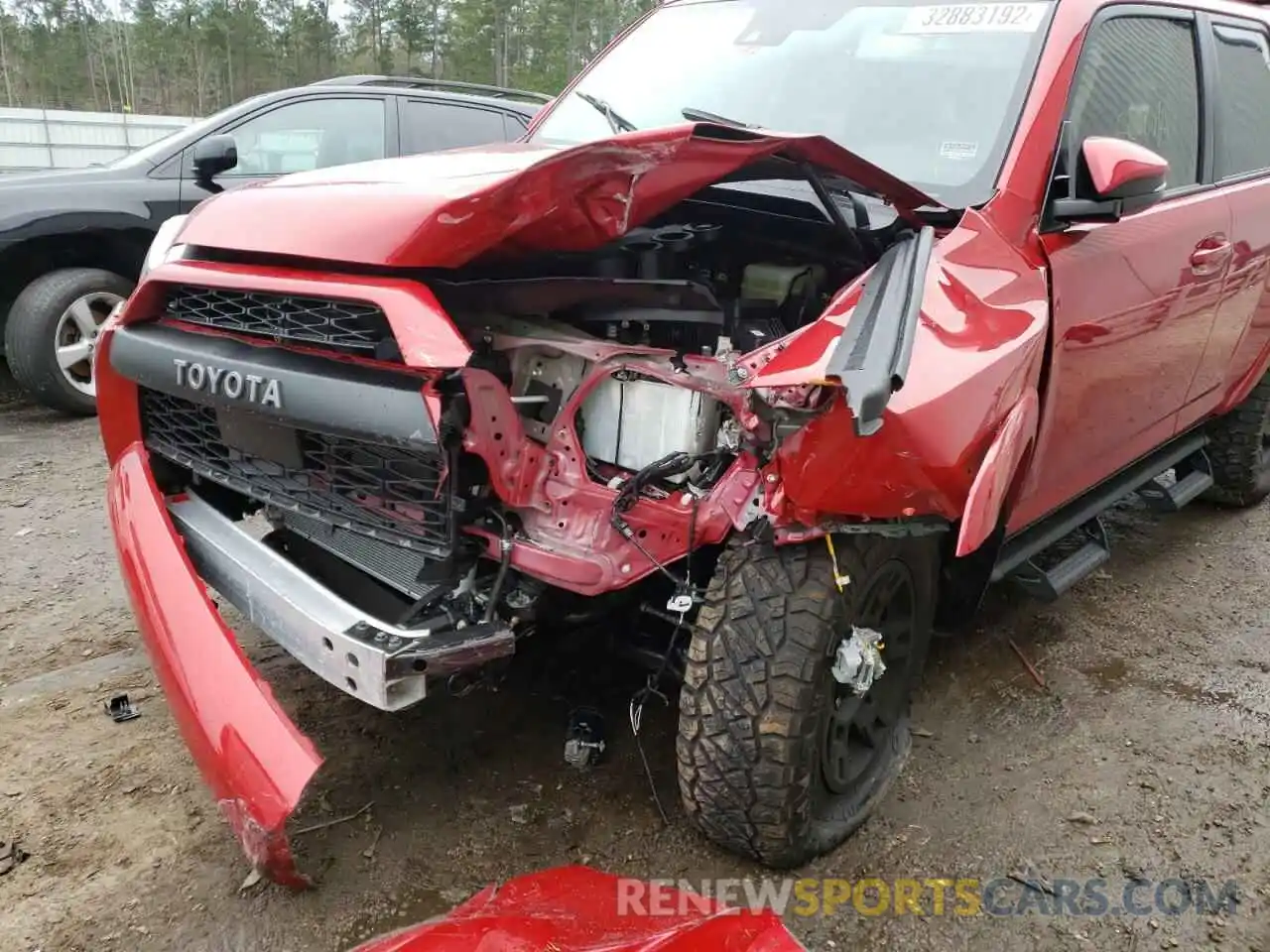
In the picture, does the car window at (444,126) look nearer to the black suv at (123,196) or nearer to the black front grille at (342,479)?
the black suv at (123,196)

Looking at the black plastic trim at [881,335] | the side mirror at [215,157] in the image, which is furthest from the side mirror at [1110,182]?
the side mirror at [215,157]

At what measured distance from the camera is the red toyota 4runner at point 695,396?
1958 mm

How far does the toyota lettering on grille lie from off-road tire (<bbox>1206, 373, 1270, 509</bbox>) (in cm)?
398

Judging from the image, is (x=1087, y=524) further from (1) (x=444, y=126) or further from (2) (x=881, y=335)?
(1) (x=444, y=126)

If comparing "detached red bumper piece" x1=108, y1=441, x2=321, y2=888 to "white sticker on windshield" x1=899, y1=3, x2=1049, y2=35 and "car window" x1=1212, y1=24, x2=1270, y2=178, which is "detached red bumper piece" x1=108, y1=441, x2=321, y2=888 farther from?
"car window" x1=1212, y1=24, x2=1270, y2=178

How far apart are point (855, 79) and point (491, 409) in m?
1.63

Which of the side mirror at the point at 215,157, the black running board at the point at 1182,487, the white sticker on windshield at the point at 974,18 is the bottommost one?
the black running board at the point at 1182,487

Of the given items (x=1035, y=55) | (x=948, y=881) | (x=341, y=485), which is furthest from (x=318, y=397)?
(x=1035, y=55)

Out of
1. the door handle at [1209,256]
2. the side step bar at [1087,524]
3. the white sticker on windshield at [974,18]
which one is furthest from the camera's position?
the door handle at [1209,256]

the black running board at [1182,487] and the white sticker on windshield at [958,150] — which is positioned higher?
the white sticker on windshield at [958,150]

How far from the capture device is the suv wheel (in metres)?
5.15

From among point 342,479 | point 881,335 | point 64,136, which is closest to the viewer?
point 881,335

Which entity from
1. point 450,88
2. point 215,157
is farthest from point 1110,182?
point 450,88

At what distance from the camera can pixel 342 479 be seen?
2.30 metres
